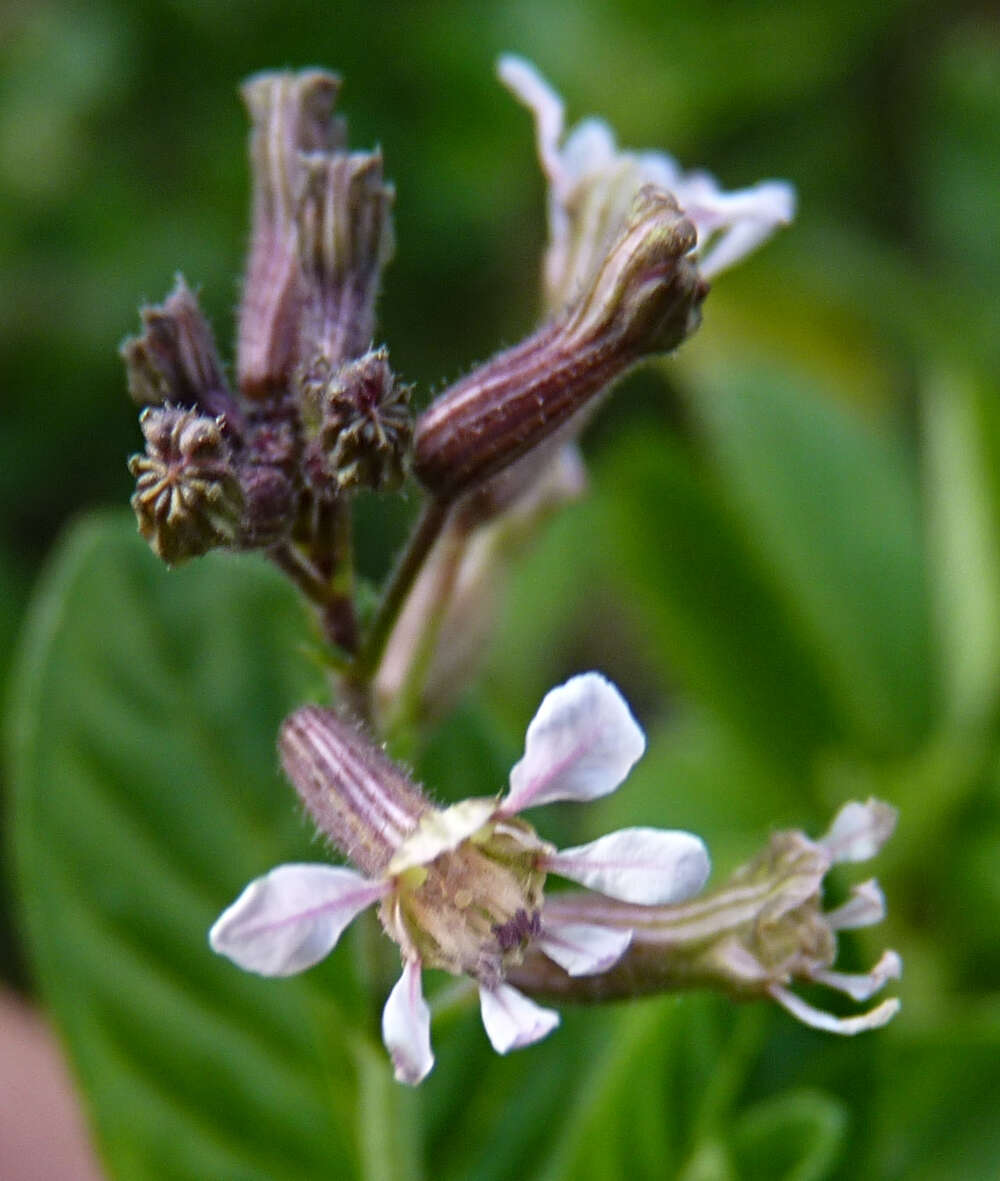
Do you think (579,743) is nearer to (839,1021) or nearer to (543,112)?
(839,1021)

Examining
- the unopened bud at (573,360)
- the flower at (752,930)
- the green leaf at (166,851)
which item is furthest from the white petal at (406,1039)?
the green leaf at (166,851)

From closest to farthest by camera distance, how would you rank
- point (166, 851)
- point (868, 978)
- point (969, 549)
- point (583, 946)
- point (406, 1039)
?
point (406, 1039), point (583, 946), point (868, 978), point (166, 851), point (969, 549)

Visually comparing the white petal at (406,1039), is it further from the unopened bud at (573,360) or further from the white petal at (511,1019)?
the unopened bud at (573,360)

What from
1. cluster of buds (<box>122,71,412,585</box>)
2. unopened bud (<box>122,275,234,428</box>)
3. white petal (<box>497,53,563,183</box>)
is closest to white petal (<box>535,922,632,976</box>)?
cluster of buds (<box>122,71,412,585</box>)

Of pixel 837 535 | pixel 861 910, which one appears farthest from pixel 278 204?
pixel 837 535

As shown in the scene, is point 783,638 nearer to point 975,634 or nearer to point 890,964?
point 975,634
